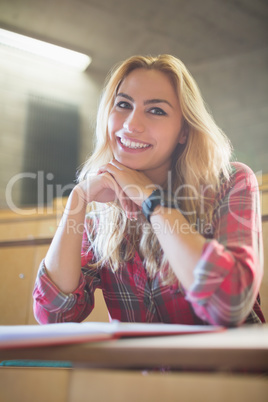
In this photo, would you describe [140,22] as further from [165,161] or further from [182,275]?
[182,275]

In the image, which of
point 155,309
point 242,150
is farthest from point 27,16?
point 155,309

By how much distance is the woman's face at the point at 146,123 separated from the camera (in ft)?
2.60

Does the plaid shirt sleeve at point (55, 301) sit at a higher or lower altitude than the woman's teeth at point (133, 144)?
lower

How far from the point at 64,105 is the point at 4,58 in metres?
0.51

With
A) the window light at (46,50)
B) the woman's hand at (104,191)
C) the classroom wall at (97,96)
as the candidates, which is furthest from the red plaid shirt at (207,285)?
the window light at (46,50)

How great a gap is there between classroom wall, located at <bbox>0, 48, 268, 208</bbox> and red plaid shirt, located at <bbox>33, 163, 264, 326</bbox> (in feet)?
5.00

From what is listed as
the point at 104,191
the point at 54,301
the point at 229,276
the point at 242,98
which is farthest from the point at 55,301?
the point at 242,98

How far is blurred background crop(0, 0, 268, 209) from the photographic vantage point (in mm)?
2215

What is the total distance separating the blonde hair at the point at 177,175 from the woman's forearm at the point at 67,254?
0.33ft

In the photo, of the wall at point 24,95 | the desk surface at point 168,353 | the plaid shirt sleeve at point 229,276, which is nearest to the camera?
the desk surface at point 168,353

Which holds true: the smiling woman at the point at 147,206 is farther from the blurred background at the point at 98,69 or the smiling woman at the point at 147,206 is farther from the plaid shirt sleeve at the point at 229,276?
the blurred background at the point at 98,69

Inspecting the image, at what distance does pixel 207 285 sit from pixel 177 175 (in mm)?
394

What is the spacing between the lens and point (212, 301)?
483 mm

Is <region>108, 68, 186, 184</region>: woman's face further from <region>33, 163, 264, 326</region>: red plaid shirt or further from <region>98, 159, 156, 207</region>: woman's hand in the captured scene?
<region>33, 163, 264, 326</region>: red plaid shirt
